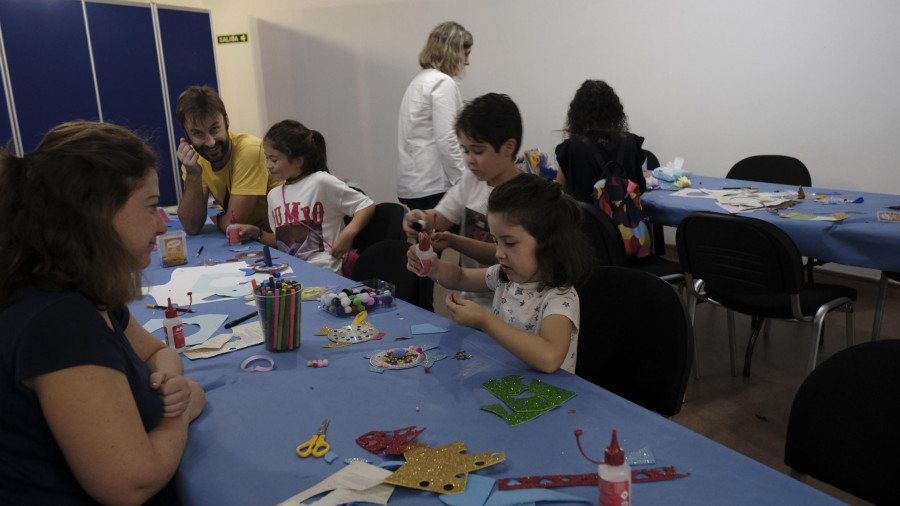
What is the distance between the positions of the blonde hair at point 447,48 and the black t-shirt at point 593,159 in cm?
82

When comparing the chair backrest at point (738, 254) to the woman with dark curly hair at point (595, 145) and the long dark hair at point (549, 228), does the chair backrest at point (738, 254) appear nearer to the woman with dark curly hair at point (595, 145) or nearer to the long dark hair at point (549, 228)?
the woman with dark curly hair at point (595, 145)

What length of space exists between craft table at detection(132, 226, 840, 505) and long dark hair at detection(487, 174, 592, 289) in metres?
Answer: 0.25

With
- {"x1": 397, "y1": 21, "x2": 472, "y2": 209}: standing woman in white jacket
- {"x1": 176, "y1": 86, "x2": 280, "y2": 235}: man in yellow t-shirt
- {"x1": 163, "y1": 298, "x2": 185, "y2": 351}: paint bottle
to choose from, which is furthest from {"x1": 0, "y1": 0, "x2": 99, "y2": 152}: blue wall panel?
{"x1": 163, "y1": 298, "x2": 185, "y2": 351}: paint bottle

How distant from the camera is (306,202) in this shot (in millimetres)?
2730

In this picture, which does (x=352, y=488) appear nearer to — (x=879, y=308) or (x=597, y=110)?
(x=879, y=308)

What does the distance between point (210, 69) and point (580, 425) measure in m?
6.14

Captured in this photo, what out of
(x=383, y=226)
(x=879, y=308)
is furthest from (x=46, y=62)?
(x=879, y=308)

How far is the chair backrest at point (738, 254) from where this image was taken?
91.4 inches

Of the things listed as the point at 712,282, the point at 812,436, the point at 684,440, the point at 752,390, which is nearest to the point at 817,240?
the point at 712,282

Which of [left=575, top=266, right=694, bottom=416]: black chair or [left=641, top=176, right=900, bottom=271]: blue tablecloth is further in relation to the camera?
[left=641, top=176, right=900, bottom=271]: blue tablecloth

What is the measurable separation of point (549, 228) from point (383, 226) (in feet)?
4.51

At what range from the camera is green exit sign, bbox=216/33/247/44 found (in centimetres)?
704

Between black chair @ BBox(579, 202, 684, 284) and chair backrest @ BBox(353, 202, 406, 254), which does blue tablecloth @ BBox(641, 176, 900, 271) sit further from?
chair backrest @ BBox(353, 202, 406, 254)

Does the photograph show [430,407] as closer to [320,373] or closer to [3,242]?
[320,373]
